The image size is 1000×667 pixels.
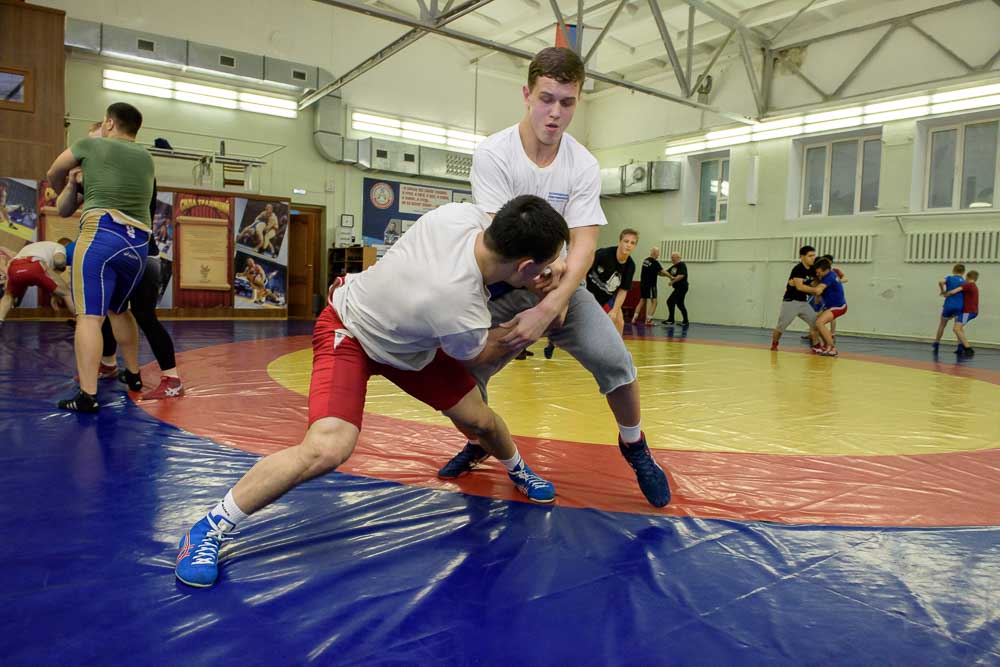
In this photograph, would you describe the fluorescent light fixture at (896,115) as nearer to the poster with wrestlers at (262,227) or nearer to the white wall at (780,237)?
the white wall at (780,237)

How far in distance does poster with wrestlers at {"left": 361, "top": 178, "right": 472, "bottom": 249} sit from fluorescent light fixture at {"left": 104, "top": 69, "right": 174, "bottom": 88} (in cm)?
442

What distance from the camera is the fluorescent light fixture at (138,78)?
12.3 metres

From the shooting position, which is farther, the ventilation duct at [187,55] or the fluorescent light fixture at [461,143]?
the fluorescent light fixture at [461,143]

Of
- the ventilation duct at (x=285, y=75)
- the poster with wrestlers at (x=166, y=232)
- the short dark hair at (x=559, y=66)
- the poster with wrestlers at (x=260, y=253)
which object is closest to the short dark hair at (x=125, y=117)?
the short dark hair at (x=559, y=66)

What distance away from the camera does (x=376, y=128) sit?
15.2 m

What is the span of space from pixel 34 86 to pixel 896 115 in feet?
48.8

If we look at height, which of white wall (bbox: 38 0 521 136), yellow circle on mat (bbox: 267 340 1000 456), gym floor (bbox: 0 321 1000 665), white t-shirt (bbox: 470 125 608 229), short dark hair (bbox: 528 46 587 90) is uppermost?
white wall (bbox: 38 0 521 136)

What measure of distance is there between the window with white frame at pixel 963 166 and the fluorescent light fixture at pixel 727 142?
3537 millimetres

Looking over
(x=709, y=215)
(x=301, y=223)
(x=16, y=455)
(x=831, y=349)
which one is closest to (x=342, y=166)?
(x=301, y=223)

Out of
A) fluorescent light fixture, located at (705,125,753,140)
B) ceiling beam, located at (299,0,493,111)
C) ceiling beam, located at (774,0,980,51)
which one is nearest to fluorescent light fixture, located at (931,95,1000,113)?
ceiling beam, located at (774,0,980,51)

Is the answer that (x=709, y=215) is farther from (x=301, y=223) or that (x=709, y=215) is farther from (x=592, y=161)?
(x=592, y=161)

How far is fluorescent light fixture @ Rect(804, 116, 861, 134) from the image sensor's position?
12.7 metres

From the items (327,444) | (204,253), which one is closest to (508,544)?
(327,444)

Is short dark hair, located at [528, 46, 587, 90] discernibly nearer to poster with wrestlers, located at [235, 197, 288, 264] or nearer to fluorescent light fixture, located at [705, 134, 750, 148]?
poster with wrestlers, located at [235, 197, 288, 264]
